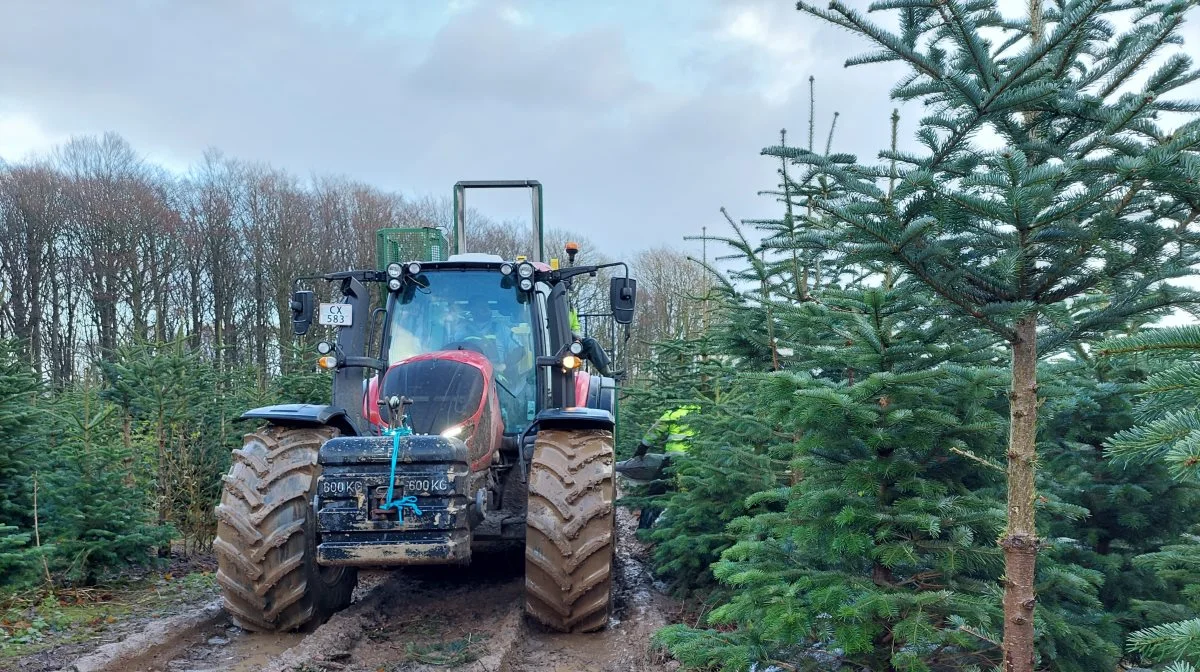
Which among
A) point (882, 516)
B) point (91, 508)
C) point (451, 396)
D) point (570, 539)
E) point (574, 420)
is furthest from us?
point (91, 508)

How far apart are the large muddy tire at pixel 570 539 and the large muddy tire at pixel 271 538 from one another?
1.46m

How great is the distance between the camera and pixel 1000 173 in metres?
2.87

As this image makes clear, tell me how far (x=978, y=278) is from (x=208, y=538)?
8.63 meters

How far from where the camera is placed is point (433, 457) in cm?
562

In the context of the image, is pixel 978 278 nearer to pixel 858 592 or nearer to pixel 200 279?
pixel 858 592

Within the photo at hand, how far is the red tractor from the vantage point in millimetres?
5562

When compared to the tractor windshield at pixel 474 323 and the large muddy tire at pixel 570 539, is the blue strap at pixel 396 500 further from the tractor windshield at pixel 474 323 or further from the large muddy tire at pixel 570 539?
the tractor windshield at pixel 474 323

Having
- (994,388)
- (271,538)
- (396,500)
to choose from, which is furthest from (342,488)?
(994,388)

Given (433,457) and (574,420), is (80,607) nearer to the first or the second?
(433,457)

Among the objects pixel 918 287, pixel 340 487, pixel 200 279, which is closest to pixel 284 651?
pixel 340 487

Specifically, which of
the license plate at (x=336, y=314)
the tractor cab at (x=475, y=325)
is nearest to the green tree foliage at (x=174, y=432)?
the license plate at (x=336, y=314)

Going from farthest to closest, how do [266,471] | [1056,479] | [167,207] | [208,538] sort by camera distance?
[167,207]
[208,538]
[266,471]
[1056,479]

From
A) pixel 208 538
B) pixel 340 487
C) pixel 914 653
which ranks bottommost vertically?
pixel 208 538

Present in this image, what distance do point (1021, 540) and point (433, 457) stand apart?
357 centimetres
